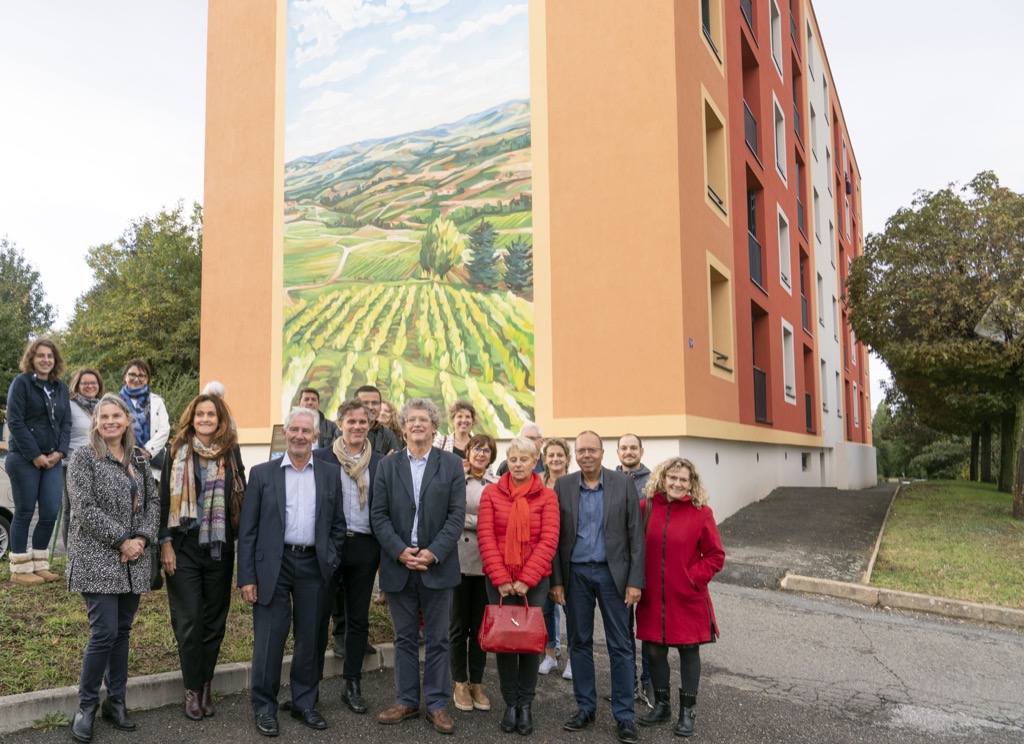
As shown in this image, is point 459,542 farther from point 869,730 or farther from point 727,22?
point 727,22

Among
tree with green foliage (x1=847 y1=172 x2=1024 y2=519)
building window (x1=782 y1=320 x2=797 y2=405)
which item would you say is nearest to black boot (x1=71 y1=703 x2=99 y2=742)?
tree with green foliage (x1=847 y1=172 x2=1024 y2=519)

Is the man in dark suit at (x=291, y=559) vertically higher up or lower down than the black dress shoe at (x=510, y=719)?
higher up

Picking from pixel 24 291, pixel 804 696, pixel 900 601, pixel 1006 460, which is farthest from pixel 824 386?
pixel 24 291

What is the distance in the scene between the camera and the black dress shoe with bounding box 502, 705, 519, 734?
495 centimetres

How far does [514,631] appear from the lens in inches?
193

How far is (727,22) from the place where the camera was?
53.8ft

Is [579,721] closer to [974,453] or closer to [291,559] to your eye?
[291,559]

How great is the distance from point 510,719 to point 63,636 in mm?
3355

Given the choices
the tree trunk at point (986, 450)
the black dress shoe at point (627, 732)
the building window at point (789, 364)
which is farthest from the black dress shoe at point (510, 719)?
the tree trunk at point (986, 450)

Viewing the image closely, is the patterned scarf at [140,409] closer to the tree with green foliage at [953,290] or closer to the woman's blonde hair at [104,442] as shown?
the woman's blonde hair at [104,442]

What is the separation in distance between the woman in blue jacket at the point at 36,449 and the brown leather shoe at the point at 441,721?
4.16m

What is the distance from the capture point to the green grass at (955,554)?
352 inches

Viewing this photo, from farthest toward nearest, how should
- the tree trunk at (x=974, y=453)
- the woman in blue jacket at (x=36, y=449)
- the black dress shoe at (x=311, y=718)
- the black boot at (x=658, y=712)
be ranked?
1. the tree trunk at (x=974, y=453)
2. the woman in blue jacket at (x=36, y=449)
3. the black boot at (x=658, y=712)
4. the black dress shoe at (x=311, y=718)

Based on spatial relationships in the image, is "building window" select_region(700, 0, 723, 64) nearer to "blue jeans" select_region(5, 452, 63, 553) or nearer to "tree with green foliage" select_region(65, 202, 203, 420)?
"blue jeans" select_region(5, 452, 63, 553)
